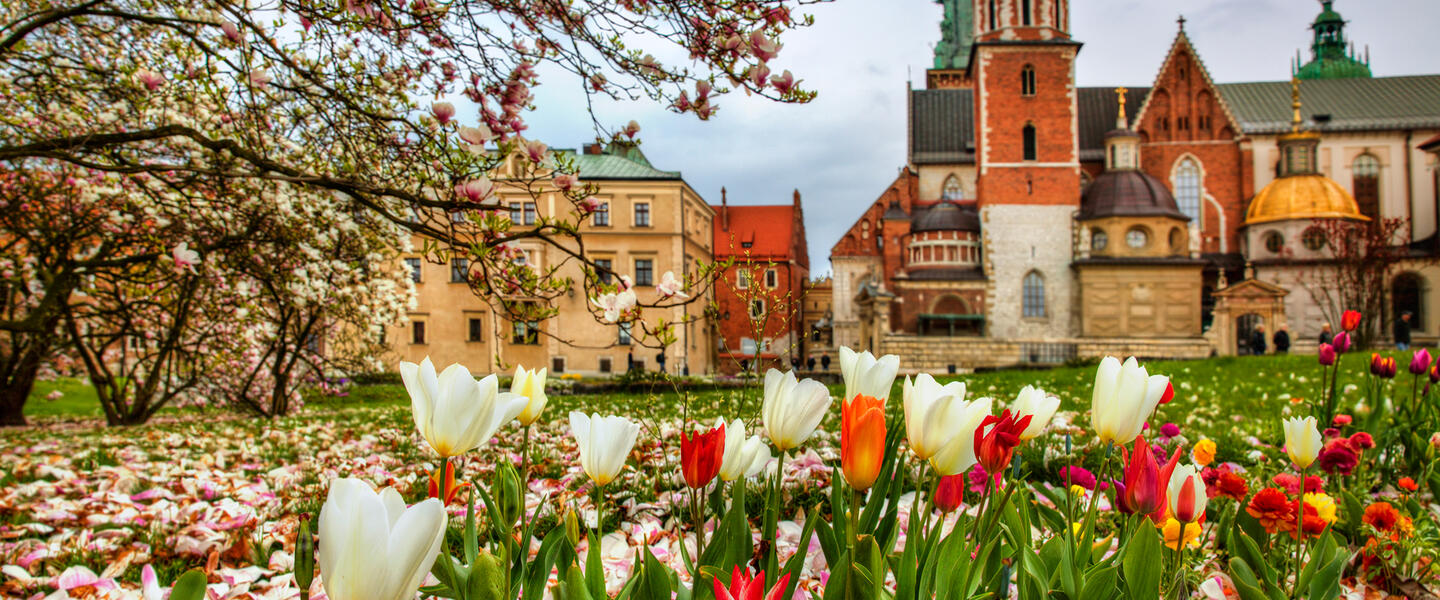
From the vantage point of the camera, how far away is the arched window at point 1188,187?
4362 centimetres

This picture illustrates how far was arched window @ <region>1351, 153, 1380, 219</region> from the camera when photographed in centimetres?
4469

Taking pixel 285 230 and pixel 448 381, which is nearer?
pixel 448 381

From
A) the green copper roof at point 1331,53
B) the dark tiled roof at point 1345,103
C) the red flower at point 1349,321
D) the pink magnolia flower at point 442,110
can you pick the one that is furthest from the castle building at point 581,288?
the green copper roof at point 1331,53

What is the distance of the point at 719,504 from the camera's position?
1.61 m

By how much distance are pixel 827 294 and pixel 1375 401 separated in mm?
54265

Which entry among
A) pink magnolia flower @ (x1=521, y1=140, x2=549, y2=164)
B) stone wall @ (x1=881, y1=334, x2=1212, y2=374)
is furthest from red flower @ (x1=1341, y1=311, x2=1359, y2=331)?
stone wall @ (x1=881, y1=334, x2=1212, y2=374)

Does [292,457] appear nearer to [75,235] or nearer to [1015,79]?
→ [75,235]

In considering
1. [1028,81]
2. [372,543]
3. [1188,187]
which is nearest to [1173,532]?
[372,543]

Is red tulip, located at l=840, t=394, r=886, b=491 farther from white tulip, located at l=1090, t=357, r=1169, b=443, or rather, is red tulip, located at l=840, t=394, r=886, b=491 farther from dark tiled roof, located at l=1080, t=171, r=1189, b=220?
dark tiled roof, located at l=1080, t=171, r=1189, b=220

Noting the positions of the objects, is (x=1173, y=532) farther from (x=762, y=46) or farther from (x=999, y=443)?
(x=762, y=46)

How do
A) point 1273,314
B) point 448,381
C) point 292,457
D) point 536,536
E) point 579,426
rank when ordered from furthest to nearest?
1. point 1273,314
2. point 292,457
3. point 536,536
4. point 579,426
5. point 448,381

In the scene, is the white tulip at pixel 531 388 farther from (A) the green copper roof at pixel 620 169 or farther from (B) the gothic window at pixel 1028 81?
(B) the gothic window at pixel 1028 81

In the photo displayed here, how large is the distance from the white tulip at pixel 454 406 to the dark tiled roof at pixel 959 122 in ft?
166

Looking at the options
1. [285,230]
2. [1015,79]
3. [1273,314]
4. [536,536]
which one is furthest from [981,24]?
[536,536]
